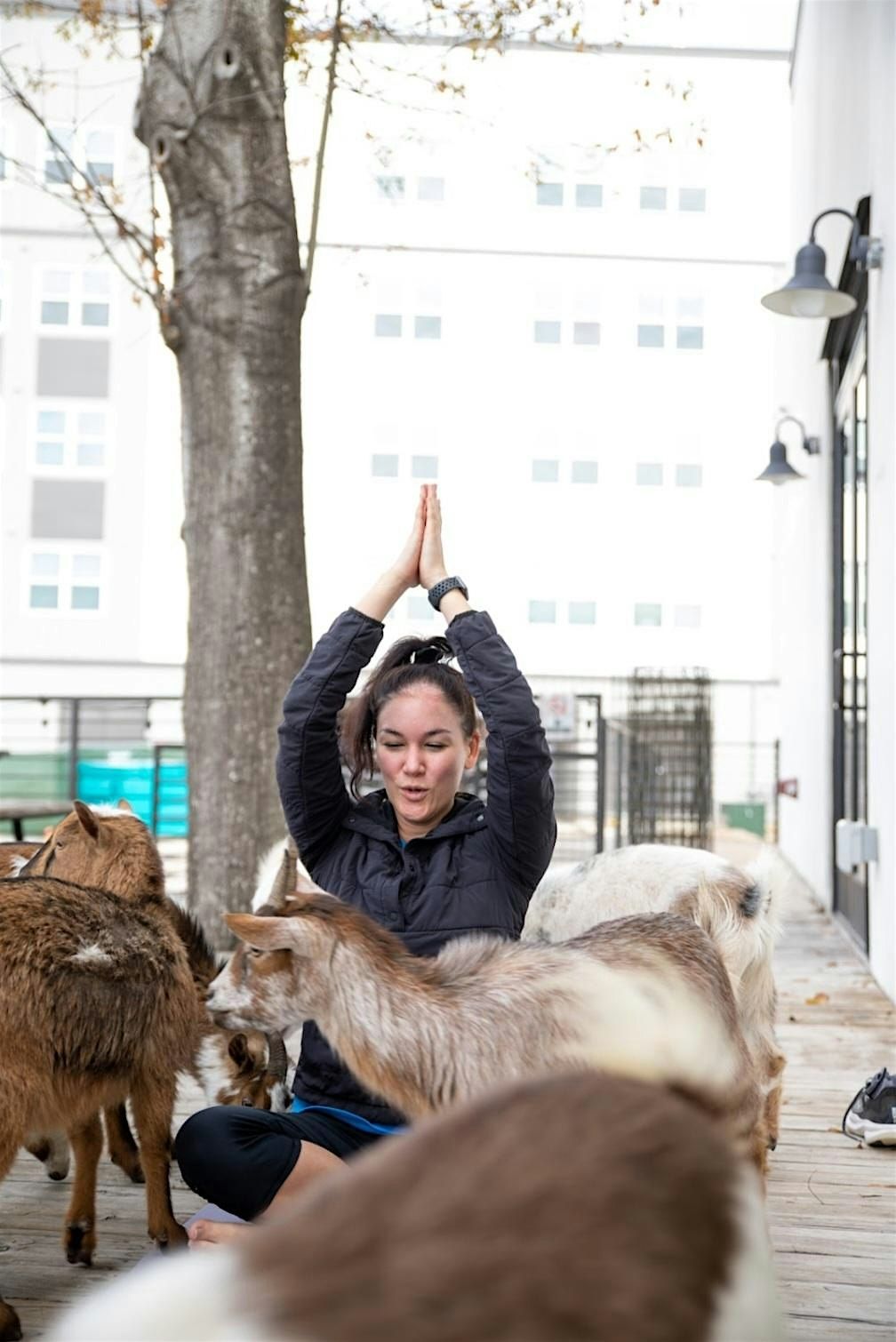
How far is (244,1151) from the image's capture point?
2.81 metres

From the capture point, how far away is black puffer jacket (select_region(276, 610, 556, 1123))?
10.1 feet

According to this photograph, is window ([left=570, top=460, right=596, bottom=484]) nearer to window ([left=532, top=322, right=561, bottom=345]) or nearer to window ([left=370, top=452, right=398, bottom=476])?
window ([left=532, top=322, right=561, bottom=345])

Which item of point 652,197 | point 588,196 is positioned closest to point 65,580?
point 588,196

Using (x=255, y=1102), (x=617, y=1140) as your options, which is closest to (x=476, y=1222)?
(x=617, y=1140)

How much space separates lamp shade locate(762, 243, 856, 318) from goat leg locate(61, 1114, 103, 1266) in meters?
5.96

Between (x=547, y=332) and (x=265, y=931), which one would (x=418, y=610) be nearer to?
(x=547, y=332)

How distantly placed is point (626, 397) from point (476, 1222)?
97.5 ft

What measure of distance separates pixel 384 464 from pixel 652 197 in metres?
7.77

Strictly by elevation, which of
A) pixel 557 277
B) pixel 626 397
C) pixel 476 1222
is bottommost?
pixel 476 1222

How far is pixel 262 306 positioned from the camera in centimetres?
738

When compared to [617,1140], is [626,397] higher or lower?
higher

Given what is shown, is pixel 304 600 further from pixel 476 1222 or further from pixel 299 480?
pixel 476 1222

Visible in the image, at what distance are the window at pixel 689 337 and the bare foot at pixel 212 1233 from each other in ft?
91.7

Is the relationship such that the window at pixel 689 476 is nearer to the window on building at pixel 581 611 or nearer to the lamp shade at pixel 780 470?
the window on building at pixel 581 611
